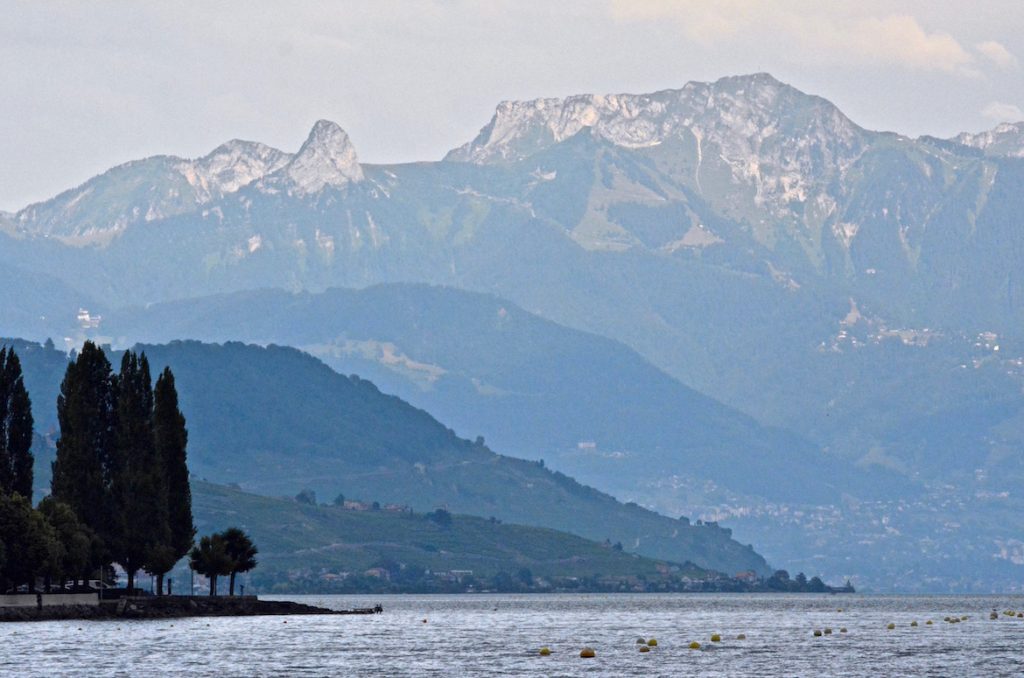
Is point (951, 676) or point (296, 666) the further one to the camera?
point (296, 666)

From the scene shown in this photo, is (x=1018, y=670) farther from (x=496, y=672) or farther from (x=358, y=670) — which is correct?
(x=358, y=670)

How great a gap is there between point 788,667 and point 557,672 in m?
21.7

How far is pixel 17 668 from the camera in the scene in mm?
188375

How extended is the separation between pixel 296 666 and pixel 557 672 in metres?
24.1

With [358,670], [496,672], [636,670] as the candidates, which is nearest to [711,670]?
[636,670]

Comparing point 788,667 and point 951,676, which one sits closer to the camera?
point 951,676

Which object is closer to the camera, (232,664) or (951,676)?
(951,676)

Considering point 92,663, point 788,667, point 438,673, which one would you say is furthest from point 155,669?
point 788,667

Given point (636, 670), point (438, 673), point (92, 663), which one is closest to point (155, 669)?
point (92, 663)

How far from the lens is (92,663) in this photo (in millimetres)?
196375

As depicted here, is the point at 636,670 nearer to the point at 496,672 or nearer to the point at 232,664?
the point at 496,672

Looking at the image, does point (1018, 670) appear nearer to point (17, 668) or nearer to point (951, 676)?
point (951, 676)

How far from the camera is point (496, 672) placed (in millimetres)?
192875

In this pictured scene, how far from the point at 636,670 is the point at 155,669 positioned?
41.5 metres
